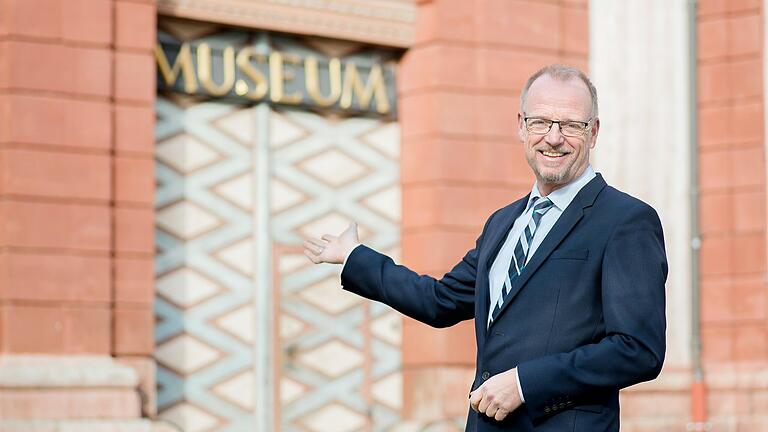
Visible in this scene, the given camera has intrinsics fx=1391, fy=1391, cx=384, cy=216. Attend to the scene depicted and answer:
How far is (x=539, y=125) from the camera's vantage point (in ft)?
13.6

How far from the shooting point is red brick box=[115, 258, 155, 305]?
1114 cm

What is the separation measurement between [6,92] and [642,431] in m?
6.84

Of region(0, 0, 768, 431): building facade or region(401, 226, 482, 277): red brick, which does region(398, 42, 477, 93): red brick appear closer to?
region(0, 0, 768, 431): building facade

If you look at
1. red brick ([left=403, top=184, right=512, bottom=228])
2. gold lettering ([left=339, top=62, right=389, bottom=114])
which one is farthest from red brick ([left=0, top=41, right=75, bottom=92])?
red brick ([left=403, top=184, right=512, bottom=228])

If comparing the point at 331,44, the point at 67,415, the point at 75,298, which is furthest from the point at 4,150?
the point at 331,44

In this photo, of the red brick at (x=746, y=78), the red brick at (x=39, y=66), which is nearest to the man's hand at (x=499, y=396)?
the red brick at (x=39, y=66)

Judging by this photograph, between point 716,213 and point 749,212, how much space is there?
0.33m

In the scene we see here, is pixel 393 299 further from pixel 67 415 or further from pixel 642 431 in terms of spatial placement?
pixel 642 431

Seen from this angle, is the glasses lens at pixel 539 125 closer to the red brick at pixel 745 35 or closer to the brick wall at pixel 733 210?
the brick wall at pixel 733 210

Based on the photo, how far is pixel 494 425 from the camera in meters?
4.05

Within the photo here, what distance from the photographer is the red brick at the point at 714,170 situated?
14.4 metres

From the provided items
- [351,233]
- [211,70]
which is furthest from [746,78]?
[351,233]

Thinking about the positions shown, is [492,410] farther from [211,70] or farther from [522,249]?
[211,70]

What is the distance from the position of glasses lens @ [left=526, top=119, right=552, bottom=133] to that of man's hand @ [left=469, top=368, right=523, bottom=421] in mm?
719
